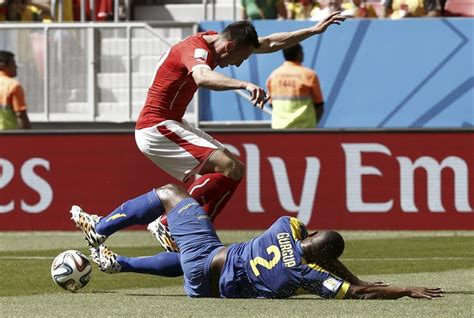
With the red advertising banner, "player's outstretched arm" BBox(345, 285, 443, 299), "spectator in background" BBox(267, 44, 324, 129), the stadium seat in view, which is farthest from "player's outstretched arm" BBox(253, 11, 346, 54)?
the stadium seat

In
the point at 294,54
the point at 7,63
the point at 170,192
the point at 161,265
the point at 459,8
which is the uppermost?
the point at 459,8

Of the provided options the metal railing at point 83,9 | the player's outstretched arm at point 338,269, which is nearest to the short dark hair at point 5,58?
the metal railing at point 83,9

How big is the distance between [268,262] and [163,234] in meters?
1.82

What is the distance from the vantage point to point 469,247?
14.1 metres

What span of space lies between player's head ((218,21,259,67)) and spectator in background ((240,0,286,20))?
10.4 m

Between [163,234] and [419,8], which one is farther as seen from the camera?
[419,8]

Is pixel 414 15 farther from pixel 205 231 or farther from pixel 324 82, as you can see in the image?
pixel 205 231

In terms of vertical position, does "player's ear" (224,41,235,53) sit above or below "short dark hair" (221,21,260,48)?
below

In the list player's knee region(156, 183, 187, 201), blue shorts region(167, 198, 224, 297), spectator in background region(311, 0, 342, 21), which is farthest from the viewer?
spectator in background region(311, 0, 342, 21)

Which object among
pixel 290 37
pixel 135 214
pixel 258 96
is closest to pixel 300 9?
pixel 290 37

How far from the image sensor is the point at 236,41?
10531 millimetres

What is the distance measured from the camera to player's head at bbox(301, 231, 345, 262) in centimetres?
859

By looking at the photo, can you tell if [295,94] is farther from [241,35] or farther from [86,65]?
[241,35]

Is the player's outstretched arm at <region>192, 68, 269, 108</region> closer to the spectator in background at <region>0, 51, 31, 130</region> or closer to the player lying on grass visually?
the player lying on grass
